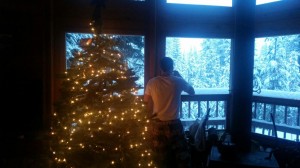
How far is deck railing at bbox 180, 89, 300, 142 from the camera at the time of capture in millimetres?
4516

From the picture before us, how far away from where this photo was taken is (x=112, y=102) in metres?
2.88

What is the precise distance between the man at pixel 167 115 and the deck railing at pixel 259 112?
1.35 meters

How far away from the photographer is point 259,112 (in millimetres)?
4887

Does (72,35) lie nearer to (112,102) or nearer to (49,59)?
(49,59)

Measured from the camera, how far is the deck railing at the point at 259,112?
14.8 feet

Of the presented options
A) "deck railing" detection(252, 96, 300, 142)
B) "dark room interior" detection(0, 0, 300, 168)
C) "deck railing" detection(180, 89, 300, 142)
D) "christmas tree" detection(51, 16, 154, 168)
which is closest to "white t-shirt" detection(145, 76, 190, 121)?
"christmas tree" detection(51, 16, 154, 168)

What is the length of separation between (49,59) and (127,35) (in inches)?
47.6

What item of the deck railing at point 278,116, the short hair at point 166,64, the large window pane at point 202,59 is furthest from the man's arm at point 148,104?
the deck railing at point 278,116

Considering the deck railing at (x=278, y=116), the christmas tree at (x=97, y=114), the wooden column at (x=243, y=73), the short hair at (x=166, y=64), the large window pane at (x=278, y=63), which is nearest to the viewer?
the christmas tree at (x=97, y=114)

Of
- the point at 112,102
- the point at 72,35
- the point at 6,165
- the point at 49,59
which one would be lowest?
the point at 6,165

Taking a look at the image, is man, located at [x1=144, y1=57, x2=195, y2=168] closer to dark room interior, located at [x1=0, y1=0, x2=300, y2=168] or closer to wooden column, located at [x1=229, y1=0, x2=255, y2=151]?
dark room interior, located at [x1=0, y1=0, x2=300, y2=168]

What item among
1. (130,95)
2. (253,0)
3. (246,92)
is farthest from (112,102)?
(253,0)

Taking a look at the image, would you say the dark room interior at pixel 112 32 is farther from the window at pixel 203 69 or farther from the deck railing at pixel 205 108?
the deck railing at pixel 205 108

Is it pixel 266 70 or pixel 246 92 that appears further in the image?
pixel 266 70
